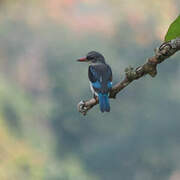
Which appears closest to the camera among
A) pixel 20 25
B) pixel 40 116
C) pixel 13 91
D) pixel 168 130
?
pixel 168 130

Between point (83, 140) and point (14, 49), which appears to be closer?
point (83, 140)

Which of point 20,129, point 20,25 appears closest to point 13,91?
point 20,129

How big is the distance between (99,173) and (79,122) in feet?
23.0

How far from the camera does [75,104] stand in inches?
2665

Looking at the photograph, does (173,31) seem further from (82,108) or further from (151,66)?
(82,108)

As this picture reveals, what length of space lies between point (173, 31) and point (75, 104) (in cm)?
→ 6557

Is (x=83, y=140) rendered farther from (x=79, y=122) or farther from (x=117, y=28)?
(x=117, y=28)

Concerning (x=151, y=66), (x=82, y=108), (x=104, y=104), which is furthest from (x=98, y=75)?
(x=151, y=66)

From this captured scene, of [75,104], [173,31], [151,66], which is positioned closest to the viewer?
[173,31]

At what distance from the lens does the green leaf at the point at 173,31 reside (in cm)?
211

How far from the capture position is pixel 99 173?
72.0m

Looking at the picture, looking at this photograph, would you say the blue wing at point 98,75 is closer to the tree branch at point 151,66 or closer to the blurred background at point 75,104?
the tree branch at point 151,66

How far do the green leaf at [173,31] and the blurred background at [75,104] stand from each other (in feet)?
197

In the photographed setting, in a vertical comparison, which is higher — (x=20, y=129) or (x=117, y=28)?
(x=117, y=28)
